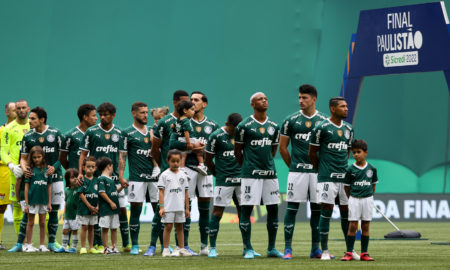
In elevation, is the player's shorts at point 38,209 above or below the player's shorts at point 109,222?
above

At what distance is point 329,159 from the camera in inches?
476

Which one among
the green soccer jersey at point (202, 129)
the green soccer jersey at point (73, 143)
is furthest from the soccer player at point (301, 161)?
the green soccer jersey at point (73, 143)

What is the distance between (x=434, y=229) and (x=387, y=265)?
34.8ft

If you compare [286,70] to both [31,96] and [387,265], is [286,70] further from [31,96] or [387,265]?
[387,265]

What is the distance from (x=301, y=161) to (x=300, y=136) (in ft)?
1.10

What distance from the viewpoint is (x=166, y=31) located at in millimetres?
27734

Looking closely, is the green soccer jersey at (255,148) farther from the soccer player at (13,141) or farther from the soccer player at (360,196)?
the soccer player at (13,141)

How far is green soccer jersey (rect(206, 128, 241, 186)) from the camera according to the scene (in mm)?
13070

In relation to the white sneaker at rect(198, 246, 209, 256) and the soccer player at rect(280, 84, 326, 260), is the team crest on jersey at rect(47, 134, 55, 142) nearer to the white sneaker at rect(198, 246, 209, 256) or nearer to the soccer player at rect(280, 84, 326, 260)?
the white sneaker at rect(198, 246, 209, 256)

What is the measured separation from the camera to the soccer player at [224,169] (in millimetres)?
12953

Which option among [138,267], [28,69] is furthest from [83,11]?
[138,267]

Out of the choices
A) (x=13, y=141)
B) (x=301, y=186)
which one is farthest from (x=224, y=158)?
(x=13, y=141)

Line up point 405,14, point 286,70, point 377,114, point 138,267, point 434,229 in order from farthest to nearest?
point 377,114 < point 286,70 < point 434,229 < point 405,14 < point 138,267

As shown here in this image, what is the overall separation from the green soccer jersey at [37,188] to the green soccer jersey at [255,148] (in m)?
3.34
